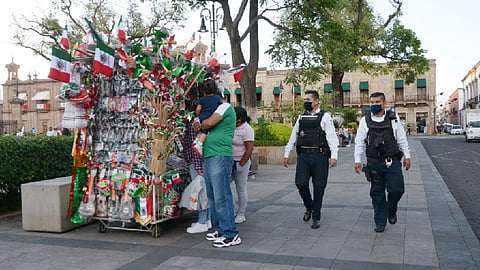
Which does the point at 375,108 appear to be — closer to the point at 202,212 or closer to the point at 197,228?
the point at 202,212

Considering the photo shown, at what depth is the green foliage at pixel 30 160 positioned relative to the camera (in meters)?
7.60

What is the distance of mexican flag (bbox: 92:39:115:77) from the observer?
18.0ft

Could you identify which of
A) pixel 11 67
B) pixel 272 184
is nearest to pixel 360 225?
pixel 272 184

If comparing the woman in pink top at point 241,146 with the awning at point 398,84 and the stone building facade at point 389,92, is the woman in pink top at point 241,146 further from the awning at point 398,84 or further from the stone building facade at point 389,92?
the awning at point 398,84

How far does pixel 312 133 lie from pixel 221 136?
4.75 feet

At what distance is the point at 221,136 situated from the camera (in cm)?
561

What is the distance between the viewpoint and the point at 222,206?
5.58 meters

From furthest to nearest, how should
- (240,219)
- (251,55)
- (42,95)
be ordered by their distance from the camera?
(42,95)
(251,55)
(240,219)

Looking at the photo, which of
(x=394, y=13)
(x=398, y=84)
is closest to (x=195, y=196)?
(x=394, y=13)

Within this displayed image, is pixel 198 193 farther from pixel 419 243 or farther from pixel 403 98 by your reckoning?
pixel 403 98

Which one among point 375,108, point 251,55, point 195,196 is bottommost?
point 195,196

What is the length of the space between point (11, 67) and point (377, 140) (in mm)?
62875

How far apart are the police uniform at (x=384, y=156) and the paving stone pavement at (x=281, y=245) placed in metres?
0.44

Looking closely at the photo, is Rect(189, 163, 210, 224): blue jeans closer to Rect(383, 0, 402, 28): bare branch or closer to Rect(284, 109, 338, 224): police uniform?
Rect(284, 109, 338, 224): police uniform
